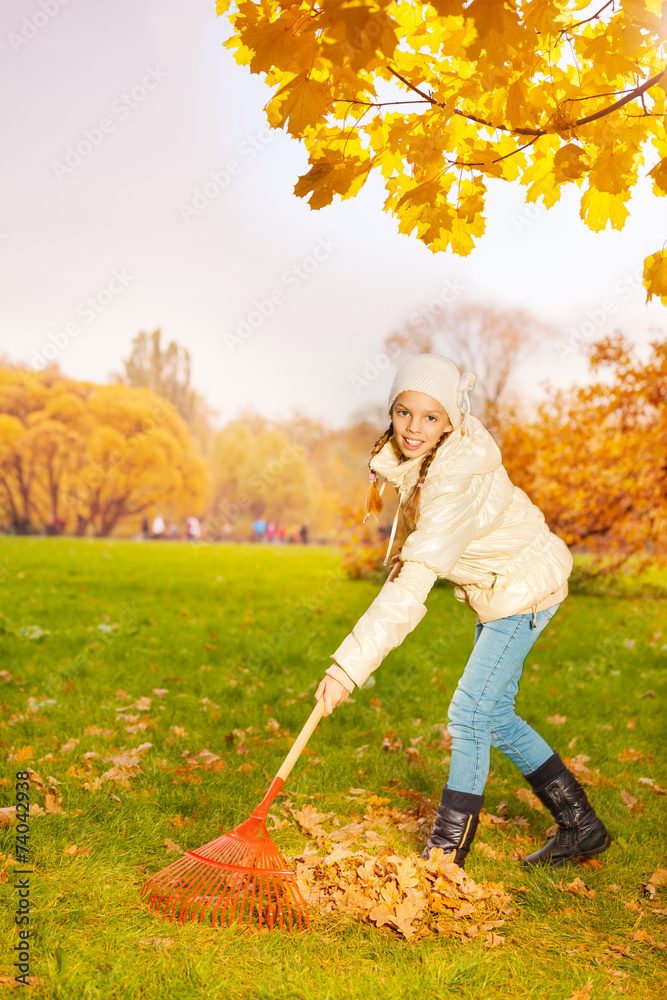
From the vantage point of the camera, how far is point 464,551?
9.94ft

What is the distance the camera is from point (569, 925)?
9.21ft

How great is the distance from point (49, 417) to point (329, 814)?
24.9 m

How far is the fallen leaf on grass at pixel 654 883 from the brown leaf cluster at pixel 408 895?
0.63 metres

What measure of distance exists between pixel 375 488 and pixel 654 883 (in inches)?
79.0

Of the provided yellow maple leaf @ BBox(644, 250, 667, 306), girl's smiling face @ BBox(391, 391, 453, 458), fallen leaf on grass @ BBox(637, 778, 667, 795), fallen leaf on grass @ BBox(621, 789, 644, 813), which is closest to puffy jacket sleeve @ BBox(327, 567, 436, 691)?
girl's smiling face @ BBox(391, 391, 453, 458)

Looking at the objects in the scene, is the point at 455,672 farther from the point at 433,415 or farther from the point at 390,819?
the point at 433,415

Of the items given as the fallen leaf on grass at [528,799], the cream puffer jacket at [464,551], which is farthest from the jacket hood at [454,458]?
the fallen leaf on grass at [528,799]

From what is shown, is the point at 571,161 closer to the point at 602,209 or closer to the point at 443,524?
the point at 602,209

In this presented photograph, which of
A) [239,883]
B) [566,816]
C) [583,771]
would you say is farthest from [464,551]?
[583,771]

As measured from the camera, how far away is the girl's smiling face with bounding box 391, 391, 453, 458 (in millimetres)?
2918

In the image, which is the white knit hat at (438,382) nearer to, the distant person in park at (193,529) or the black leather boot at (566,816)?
the black leather boot at (566,816)

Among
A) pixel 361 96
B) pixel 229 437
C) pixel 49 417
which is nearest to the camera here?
pixel 361 96

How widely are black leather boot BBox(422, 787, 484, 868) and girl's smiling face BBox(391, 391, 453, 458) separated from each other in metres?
1.39

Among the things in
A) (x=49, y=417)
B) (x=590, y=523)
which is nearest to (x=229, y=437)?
(x=49, y=417)
